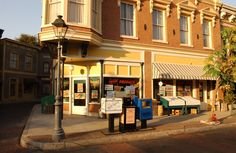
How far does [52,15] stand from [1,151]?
25.9 feet

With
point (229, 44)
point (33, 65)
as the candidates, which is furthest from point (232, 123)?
point (33, 65)

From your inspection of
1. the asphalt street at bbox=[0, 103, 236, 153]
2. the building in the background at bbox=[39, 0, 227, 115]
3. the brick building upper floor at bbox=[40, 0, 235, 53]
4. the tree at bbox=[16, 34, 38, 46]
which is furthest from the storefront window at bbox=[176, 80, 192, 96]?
the tree at bbox=[16, 34, 38, 46]

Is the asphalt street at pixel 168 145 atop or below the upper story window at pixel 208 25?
below

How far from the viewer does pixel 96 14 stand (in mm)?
14047

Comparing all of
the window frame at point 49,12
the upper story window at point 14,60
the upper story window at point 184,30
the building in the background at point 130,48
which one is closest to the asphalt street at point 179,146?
the building in the background at point 130,48

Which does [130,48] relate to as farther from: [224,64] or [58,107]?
[58,107]

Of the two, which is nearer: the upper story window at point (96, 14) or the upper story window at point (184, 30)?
the upper story window at point (96, 14)

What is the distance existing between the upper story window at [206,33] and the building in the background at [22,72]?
23.8 metres

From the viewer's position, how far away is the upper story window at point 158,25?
16516mm

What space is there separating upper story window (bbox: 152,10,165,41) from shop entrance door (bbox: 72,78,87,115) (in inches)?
229

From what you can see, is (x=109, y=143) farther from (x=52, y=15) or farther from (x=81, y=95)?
(x=52, y=15)

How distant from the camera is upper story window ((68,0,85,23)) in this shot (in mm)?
12950

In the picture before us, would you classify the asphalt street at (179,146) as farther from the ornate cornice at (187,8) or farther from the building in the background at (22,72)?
the building in the background at (22,72)

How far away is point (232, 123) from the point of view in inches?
480
